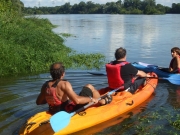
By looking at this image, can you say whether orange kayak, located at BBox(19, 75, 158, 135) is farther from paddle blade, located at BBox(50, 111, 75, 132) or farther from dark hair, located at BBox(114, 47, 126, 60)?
dark hair, located at BBox(114, 47, 126, 60)

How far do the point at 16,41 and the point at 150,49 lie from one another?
28.4 feet

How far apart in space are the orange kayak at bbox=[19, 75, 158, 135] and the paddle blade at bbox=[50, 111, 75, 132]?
156 mm

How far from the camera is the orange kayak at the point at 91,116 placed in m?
5.32

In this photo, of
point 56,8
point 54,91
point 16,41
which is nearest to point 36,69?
point 16,41

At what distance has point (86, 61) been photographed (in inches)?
525

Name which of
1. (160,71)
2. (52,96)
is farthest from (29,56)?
(52,96)

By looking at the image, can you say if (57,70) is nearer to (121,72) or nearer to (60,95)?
(60,95)

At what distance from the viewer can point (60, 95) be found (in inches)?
213

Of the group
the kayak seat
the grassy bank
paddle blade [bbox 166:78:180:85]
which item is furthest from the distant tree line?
the kayak seat

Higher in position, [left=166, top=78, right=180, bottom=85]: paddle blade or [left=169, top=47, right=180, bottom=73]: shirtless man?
[left=169, top=47, right=180, bottom=73]: shirtless man

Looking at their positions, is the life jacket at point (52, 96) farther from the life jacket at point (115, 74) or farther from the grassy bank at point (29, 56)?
the grassy bank at point (29, 56)

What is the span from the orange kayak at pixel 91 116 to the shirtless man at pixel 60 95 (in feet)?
0.72

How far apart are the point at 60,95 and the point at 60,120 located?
0.45 metres

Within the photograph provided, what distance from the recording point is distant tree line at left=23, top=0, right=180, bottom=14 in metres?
101
